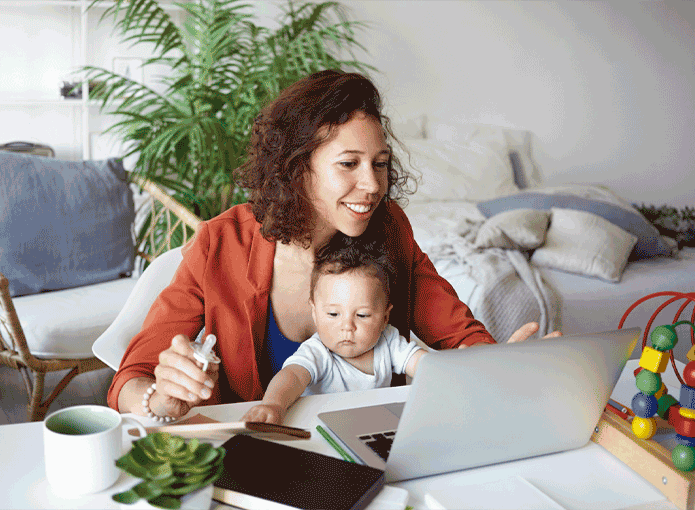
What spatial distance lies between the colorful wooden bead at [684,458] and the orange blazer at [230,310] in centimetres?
53

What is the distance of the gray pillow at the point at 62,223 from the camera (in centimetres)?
228

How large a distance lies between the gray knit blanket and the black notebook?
1.69 m

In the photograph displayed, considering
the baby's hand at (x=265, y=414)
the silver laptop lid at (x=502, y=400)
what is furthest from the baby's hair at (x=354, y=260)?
the silver laptop lid at (x=502, y=400)

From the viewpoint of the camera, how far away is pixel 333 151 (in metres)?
1.15

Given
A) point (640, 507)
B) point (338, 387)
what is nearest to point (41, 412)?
point (338, 387)

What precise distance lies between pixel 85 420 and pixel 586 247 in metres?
2.37

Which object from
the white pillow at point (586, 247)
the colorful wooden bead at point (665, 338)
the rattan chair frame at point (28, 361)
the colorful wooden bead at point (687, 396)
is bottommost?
the rattan chair frame at point (28, 361)

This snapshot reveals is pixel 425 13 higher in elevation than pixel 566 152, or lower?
higher

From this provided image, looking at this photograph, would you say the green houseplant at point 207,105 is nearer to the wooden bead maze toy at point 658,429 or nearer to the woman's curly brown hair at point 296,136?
the woman's curly brown hair at point 296,136

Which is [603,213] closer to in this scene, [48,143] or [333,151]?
[333,151]

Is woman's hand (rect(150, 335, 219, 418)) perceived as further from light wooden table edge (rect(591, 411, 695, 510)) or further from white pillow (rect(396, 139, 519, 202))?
white pillow (rect(396, 139, 519, 202))

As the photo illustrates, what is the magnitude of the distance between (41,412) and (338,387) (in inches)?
52.9

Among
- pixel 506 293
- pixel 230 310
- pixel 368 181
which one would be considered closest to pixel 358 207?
pixel 368 181

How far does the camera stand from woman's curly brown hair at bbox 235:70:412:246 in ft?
3.81
